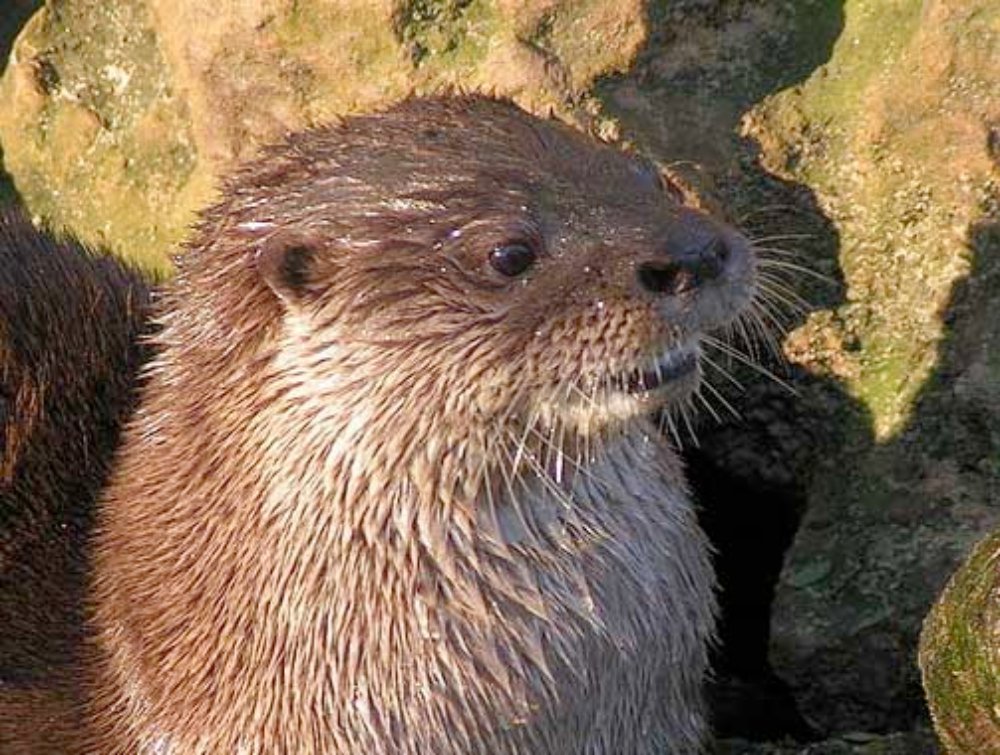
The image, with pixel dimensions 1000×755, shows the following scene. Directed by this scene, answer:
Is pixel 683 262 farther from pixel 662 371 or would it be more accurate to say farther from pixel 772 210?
pixel 772 210

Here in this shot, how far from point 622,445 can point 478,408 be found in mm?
286

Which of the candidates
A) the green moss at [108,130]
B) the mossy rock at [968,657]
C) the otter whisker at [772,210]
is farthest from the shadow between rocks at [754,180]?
the green moss at [108,130]

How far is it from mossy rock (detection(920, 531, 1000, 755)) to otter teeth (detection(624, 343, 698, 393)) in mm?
371

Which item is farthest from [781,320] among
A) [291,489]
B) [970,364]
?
[291,489]

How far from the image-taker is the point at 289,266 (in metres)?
2.11

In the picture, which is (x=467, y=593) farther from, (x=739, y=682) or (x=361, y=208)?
(x=739, y=682)

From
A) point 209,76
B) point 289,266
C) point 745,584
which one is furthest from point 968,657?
point 209,76

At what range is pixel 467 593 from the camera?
2.21 metres

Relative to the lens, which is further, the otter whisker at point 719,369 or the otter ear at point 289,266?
the otter whisker at point 719,369

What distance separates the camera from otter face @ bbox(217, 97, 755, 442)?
205 centimetres

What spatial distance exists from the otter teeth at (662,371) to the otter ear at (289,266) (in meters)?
0.35

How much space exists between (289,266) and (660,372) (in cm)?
40

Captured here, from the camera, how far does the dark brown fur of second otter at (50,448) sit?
97.2 inches

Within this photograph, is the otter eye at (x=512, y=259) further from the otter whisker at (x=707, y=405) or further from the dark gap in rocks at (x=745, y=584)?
the dark gap in rocks at (x=745, y=584)
